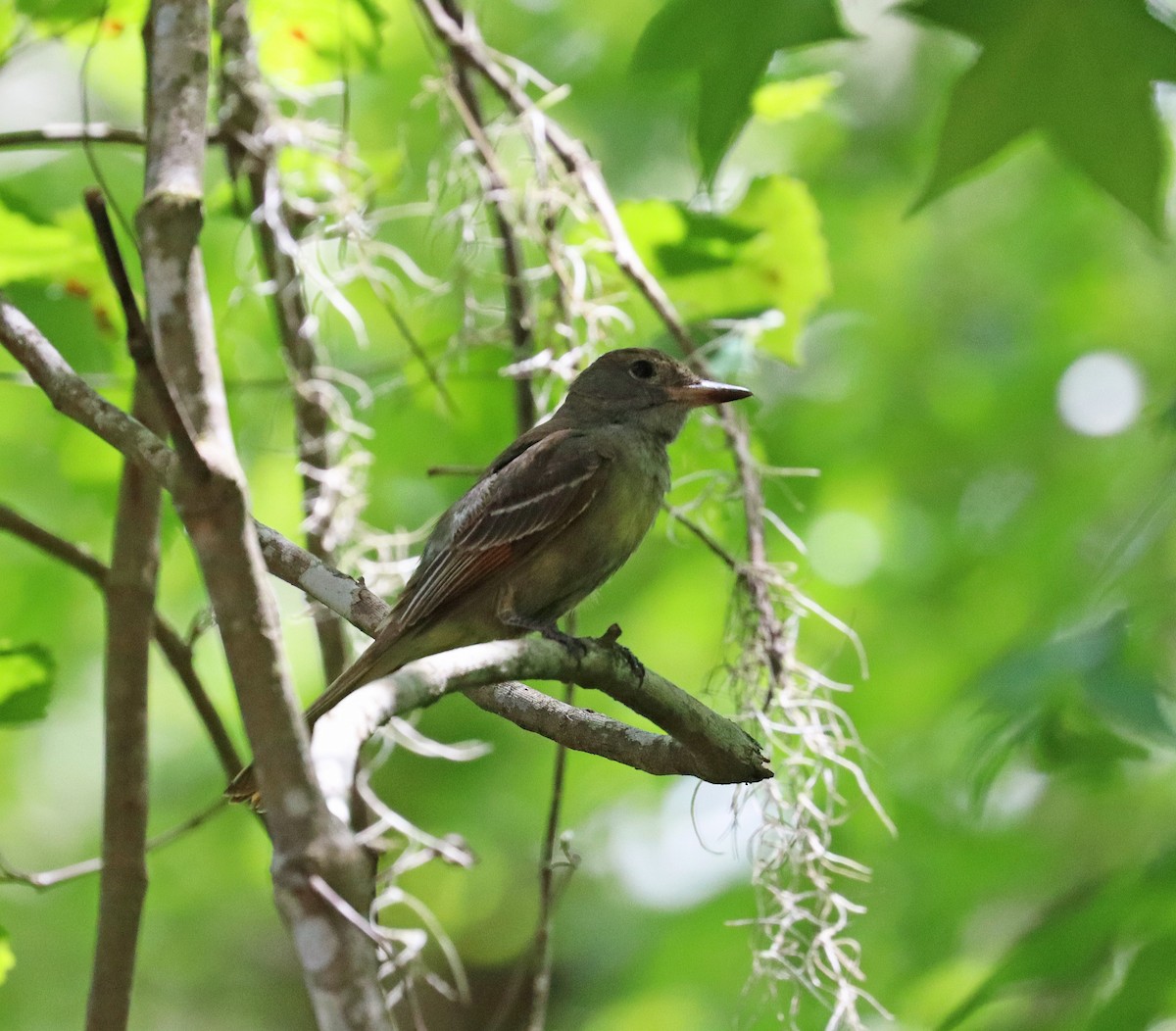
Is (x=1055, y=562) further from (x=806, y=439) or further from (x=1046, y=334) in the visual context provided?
(x=1046, y=334)

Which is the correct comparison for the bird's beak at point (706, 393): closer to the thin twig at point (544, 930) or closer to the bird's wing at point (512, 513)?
the bird's wing at point (512, 513)

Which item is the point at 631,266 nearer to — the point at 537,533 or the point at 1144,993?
the point at 537,533

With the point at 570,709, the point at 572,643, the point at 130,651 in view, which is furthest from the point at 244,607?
the point at 130,651

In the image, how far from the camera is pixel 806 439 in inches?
297

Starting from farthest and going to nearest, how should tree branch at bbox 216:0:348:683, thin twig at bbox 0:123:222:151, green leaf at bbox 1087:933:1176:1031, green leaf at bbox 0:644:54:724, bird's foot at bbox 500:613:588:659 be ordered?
1. tree branch at bbox 216:0:348:683
2. thin twig at bbox 0:123:222:151
3. bird's foot at bbox 500:613:588:659
4. green leaf at bbox 0:644:54:724
5. green leaf at bbox 1087:933:1176:1031

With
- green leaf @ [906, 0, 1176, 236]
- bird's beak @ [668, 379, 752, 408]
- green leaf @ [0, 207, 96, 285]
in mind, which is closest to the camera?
green leaf @ [906, 0, 1176, 236]

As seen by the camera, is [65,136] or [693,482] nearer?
[65,136]

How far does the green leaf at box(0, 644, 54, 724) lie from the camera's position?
140 inches

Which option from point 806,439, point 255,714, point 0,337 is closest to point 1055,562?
point 806,439

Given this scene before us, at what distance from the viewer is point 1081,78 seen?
2.42 metres

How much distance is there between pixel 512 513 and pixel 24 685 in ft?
4.63

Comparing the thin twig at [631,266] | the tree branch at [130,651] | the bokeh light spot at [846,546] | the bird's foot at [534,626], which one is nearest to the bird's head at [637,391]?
the thin twig at [631,266]

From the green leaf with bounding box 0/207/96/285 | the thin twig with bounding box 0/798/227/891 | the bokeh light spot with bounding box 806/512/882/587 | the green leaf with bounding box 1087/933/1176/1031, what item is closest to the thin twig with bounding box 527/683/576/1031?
the thin twig with bounding box 0/798/227/891

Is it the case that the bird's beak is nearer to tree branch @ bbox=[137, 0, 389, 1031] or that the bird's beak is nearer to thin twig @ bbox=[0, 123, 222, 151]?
thin twig @ bbox=[0, 123, 222, 151]
